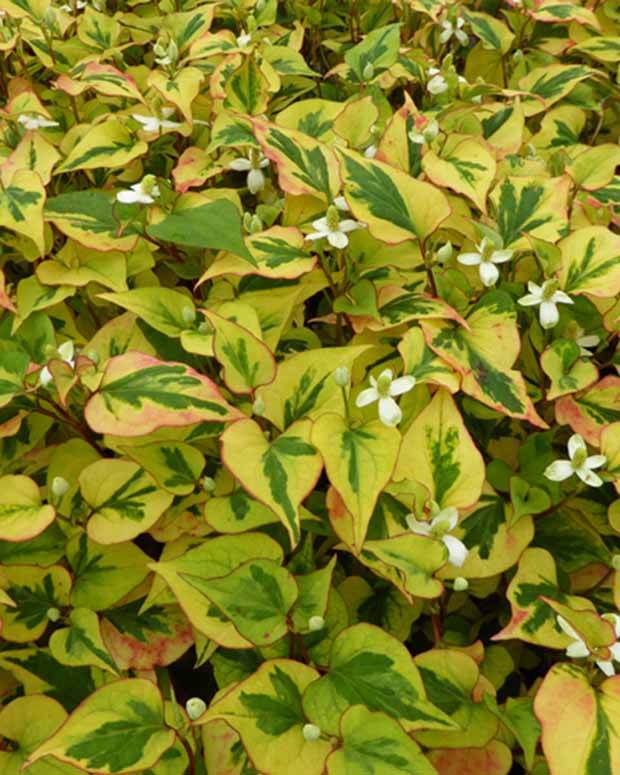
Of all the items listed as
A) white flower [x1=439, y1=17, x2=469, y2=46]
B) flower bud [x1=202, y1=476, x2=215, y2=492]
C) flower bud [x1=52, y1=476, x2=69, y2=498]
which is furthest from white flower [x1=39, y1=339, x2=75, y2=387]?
white flower [x1=439, y1=17, x2=469, y2=46]

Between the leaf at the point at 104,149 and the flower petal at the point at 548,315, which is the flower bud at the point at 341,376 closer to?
the flower petal at the point at 548,315

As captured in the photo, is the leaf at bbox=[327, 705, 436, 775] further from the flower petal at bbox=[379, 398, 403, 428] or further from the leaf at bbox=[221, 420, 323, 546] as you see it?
the flower petal at bbox=[379, 398, 403, 428]

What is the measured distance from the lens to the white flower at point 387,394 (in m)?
0.97

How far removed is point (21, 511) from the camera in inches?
40.3

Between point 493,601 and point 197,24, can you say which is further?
point 197,24

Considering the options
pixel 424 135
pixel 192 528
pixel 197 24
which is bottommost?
pixel 192 528

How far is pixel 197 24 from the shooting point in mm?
1627

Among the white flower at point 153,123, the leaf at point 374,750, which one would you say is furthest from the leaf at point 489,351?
the white flower at point 153,123

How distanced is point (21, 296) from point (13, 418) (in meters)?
0.23

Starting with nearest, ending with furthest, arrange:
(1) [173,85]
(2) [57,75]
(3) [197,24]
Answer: (1) [173,85]
(3) [197,24]
(2) [57,75]

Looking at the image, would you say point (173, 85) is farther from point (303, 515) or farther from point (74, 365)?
point (303, 515)

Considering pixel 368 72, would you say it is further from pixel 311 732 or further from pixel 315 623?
pixel 311 732

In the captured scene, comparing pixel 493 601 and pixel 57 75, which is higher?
pixel 57 75

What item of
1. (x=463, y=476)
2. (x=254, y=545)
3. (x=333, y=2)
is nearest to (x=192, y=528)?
(x=254, y=545)
